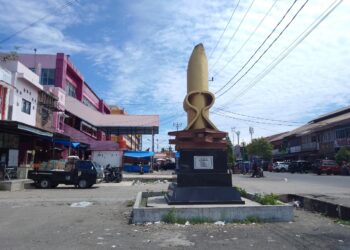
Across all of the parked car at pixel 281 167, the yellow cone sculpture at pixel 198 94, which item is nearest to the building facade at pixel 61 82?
the yellow cone sculpture at pixel 198 94

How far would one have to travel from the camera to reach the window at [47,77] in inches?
1831

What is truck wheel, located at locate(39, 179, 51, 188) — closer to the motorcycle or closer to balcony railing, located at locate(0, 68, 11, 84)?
balcony railing, located at locate(0, 68, 11, 84)

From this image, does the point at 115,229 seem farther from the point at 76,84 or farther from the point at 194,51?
the point at 76,84

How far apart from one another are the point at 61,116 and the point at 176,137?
31865mm

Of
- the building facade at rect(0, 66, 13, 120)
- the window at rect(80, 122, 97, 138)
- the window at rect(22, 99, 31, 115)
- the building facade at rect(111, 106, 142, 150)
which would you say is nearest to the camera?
the building facade at rect(0, 66, 13, 120)

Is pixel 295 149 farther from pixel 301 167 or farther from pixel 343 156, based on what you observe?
pixel 343 156

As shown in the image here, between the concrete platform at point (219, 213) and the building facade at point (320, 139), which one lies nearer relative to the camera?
the concrete platform at point (219, 213)

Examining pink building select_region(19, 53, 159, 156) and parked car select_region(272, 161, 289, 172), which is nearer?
pink building select_region(19, 53, 159, 156)

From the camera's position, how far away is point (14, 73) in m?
29.7

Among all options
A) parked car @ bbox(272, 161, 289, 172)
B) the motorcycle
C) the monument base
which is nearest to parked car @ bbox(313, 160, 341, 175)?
the motorcycle

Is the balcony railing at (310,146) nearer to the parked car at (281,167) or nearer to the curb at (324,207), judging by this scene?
the parked car at (281,167)

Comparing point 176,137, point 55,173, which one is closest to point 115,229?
point 176,137

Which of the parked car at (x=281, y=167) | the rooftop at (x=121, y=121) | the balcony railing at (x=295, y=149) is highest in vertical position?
the rooftop at (x=121, y=121)

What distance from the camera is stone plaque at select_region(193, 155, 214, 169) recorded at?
12969mm
